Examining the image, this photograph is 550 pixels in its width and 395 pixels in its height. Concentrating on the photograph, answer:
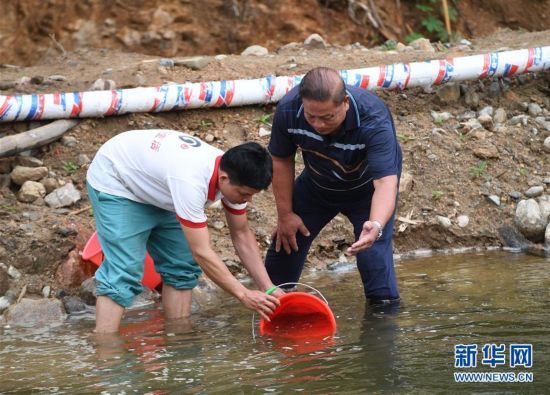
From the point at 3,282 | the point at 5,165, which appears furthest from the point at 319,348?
the point at 5,165

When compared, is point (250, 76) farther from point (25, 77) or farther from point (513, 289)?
point (513, 289)

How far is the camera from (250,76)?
30.7ft

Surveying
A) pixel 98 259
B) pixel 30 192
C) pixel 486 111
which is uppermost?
pixel 486 111

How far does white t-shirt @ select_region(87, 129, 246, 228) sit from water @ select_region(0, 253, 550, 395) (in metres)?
0.81

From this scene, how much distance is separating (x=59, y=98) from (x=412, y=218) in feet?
9.90

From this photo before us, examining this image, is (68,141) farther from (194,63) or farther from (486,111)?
(486,111)

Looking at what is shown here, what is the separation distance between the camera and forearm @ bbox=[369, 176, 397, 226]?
5605 mm

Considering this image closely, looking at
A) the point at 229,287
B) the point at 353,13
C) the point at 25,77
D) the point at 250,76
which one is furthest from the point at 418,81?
the point at 229,287

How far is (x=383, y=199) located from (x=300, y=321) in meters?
1.05

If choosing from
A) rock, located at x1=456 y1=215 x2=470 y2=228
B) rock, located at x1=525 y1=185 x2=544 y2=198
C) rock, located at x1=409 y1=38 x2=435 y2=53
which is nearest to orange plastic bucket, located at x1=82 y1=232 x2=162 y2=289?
rock, located at x1=456 y1=215 x2=470 y2=228

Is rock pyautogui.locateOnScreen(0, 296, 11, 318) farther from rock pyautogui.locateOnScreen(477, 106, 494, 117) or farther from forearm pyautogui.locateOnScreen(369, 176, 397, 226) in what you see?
rock pyautogui.locateOnScreen(477, 106, 494, 117)

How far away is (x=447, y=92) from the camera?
9602 mm

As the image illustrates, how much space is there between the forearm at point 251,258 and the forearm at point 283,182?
14.3 inches

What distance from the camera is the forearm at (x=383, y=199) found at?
5.61 metres
